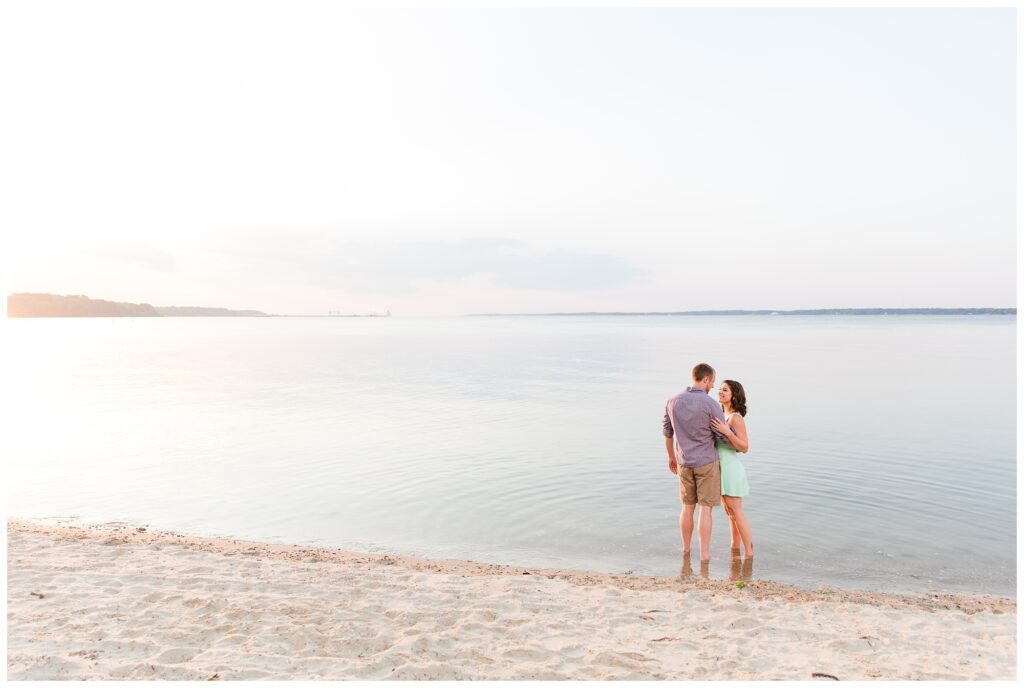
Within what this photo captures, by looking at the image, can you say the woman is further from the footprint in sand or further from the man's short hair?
the footprint in sand

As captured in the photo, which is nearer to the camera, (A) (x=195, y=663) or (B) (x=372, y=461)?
(A) (x=195, y=663)

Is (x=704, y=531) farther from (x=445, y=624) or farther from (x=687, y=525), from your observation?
(x=445, y=624)

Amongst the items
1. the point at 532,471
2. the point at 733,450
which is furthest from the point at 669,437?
the point at 532,471

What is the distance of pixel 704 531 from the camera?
8.32m

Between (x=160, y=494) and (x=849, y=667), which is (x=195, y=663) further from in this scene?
(x=160, y=494)

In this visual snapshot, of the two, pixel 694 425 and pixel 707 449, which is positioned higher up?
pixel 694 425

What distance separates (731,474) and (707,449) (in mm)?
459

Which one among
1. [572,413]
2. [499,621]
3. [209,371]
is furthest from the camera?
[209,371]

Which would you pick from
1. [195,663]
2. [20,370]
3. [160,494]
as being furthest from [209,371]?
[195,663]

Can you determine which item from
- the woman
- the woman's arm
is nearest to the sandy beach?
the woman

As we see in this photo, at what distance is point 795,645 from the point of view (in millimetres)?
Answer: 5621

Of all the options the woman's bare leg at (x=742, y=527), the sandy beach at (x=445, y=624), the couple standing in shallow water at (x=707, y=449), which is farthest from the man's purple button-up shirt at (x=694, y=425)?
the sandy beach at (x=445, y=624)

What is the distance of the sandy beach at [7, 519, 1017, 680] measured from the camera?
5.08 m

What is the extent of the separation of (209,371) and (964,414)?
35554 millimetres
